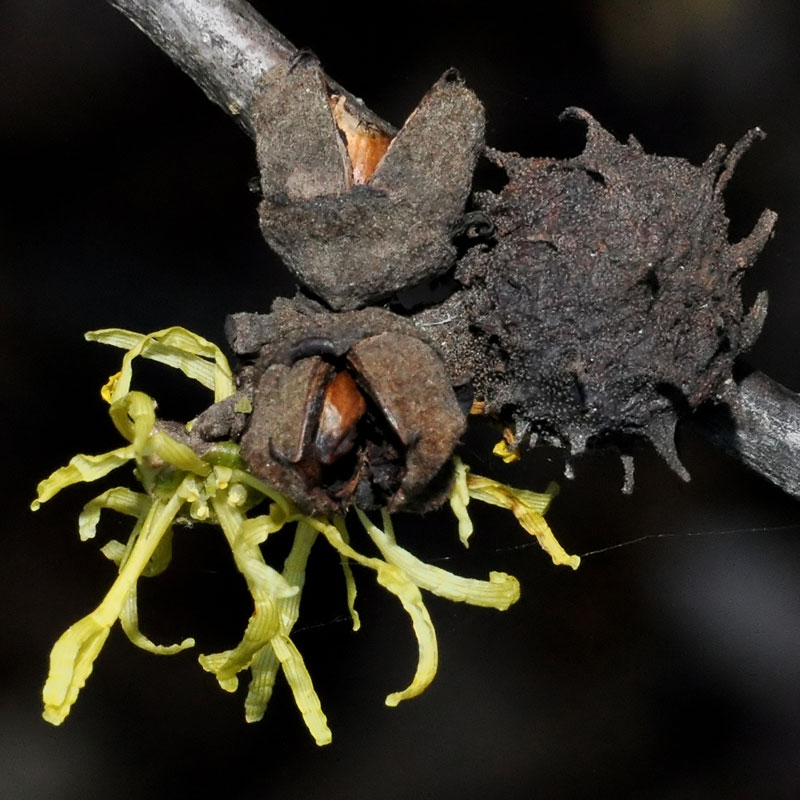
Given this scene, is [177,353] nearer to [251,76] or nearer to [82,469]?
[82,469]

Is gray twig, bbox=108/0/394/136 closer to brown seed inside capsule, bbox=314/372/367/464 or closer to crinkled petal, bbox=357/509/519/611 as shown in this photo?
brown seed inside capsule, bbox=314/372/367/464

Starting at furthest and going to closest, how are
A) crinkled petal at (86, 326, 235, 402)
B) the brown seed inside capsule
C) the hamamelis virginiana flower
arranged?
crinkled petal at (86, 326, 235, 402)
the hamamelis virginiana flower
the brown seed inside capsule

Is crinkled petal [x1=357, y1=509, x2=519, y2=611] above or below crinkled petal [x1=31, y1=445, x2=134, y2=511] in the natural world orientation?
above

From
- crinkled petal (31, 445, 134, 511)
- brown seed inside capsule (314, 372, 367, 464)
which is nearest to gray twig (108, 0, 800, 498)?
brown seed inside capsule (314, 372, 367, 464)

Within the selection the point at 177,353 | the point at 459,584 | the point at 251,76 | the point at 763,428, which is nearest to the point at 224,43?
the point at 251,76

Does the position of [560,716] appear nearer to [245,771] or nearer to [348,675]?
[348,675]

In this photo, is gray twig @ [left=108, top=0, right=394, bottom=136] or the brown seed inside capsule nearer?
the brown seed inside capsule

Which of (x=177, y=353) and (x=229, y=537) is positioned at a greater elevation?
(x=177, y=353)

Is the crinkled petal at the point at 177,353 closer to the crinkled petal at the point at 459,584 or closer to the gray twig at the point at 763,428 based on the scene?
the crinkled petal at the point at 459,584

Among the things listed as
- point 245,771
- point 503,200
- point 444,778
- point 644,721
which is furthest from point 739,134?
point 245,771
